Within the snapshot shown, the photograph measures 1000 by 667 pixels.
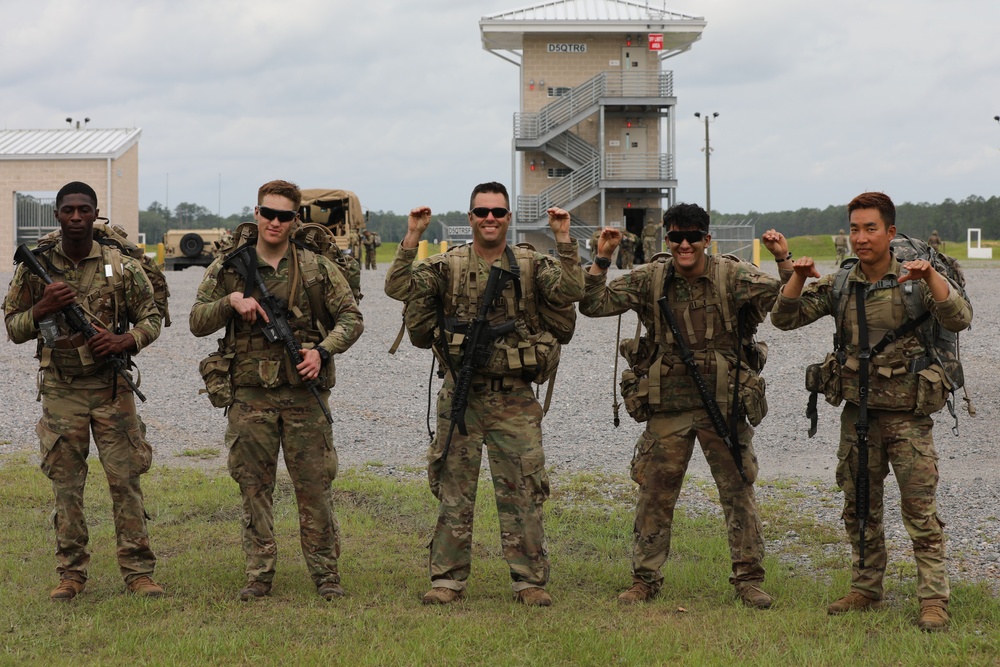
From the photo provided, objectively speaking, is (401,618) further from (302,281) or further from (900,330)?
(900,330)

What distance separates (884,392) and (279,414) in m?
3.17

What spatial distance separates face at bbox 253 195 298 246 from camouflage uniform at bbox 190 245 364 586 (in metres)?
0.15

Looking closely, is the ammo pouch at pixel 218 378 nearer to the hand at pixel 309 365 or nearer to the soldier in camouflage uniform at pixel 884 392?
the hand at pixel 309 365

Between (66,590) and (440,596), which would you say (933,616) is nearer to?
(440,596)

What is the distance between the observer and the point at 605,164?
46.0 meters

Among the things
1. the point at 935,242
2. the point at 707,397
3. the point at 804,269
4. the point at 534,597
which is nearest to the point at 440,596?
the point at 534,597

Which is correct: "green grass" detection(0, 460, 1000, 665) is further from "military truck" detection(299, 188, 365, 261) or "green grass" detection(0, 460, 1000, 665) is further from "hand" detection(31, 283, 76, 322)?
"military truck" detection(299, 188, 365, 261)

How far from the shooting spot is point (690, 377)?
19.9ft

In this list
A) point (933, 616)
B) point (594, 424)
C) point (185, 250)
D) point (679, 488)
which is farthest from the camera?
point (185, 250)

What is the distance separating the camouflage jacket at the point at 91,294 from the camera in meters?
6.20

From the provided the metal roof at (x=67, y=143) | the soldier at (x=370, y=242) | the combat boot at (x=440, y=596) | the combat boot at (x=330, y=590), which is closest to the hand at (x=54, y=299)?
the combat boot at (x=330, y=590)

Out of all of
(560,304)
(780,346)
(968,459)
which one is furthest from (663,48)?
(560,304)

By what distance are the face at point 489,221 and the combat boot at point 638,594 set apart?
2.04m

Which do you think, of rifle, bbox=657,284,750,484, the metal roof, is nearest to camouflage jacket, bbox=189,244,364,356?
rifle, bbox=657,284,750,484
